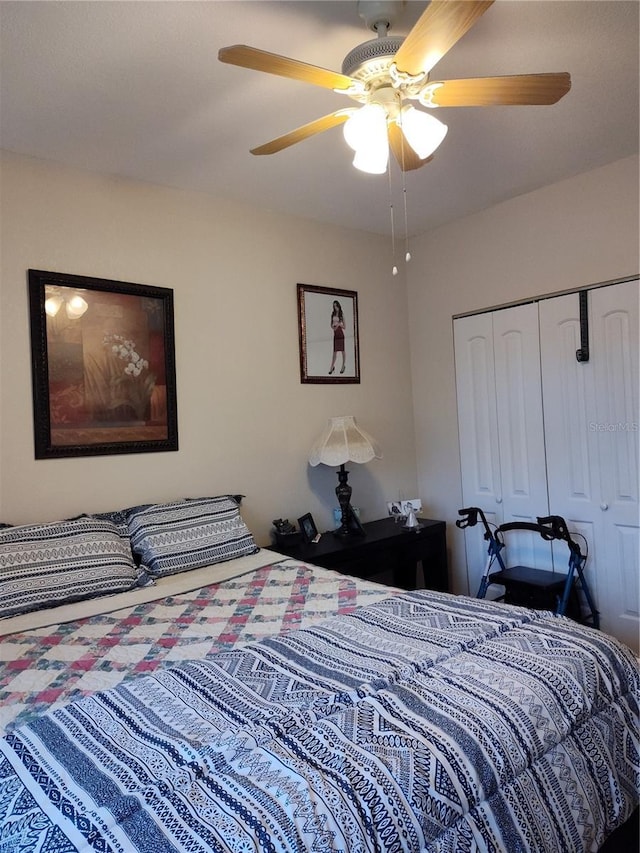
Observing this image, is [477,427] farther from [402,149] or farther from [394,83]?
[394,83]

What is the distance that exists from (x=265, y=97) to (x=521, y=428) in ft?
7.62

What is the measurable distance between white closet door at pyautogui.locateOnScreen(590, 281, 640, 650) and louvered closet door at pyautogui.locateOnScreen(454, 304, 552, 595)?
354mm

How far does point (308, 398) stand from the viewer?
11.7 feet

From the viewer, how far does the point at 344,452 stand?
327 cm

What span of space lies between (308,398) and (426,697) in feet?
7.95

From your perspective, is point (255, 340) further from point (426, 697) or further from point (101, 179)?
point (426, 697)

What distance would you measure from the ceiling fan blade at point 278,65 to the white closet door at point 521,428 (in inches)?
84.6

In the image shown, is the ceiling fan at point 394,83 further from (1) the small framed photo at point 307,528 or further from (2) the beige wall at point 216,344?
(1) the small framed photo at point 307,528

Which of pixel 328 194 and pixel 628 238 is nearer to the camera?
pixel 628 238

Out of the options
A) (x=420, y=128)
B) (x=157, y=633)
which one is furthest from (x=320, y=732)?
(x=420, y=128)

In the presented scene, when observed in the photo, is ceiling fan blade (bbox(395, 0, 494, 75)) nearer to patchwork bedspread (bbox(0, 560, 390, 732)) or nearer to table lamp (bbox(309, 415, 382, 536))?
patchwork bedspread (bbox(0, 560, 390, 732))

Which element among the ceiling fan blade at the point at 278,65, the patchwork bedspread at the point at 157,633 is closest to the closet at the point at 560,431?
the patchwork bedspread at the point at 157,633

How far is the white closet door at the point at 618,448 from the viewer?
2967 mm

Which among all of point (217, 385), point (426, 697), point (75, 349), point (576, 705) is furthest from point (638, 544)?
point (75, 349)
